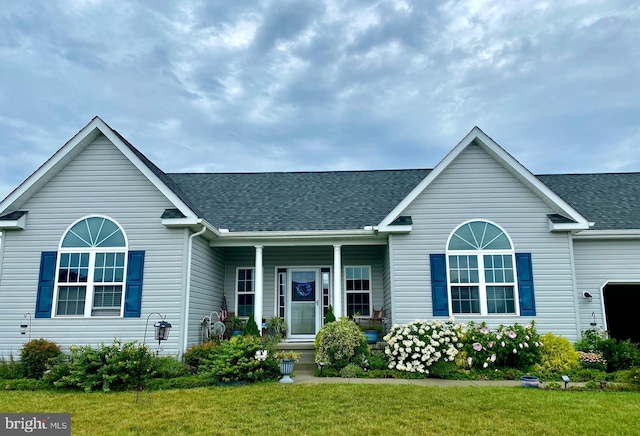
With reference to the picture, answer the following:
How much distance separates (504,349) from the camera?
9.65 meters

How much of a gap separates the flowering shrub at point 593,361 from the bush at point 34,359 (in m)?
11.6

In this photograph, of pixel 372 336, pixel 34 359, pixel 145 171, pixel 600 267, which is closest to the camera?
pixel 34 359

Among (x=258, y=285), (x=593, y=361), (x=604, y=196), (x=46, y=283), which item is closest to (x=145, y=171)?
(x=46, y=283)

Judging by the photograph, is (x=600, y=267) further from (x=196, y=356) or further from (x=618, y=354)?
(x=196, y=356)

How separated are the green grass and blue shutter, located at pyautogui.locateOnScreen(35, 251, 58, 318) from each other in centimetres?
248

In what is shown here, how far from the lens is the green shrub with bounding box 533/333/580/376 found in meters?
9.56

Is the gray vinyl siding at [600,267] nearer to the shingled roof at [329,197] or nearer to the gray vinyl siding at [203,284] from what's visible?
the shingled roof at [329,197]

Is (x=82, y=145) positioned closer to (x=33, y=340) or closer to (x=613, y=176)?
(x=33, y=340)

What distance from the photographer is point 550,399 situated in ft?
22.6

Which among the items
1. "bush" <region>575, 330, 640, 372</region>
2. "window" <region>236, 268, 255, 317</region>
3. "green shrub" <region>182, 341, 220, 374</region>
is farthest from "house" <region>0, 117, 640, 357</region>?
"window" <region>236, 268, 255, 317</region>

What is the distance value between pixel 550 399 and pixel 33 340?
33.7ft

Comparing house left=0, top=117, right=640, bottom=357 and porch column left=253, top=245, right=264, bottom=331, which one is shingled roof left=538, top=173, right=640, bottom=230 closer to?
house left=0, top=117, right=640, bottom=357

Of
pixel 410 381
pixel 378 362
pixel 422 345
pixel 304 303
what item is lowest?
pixel 410 381

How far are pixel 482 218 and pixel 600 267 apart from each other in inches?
147
